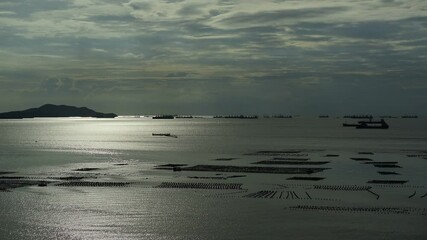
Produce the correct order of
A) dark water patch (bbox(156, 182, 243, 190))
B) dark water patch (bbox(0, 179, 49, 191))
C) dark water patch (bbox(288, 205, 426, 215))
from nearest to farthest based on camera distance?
dark water patch (bbox(288, 205, 426, 215)) → dark water patch (bbox(156, 182, 243, 190)) → dark water patch (bbox(0, 179, 49, 191))

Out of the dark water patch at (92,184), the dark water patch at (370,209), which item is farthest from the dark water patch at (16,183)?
the dark water patch at (370,209)

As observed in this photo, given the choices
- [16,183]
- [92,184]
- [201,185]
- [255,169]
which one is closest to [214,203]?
[201,185]

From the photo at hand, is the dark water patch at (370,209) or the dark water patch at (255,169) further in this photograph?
→ the dark water patch at (255,169)

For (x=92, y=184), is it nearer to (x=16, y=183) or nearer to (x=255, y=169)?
(x=16, y=183)

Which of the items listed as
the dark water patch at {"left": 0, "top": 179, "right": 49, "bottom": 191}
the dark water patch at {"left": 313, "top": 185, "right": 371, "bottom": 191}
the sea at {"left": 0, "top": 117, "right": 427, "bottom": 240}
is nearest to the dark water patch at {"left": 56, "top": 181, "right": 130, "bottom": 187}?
the sea at {"left": 0, "top": 117, "right": 427, "bottom": 240}

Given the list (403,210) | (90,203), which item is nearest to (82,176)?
(90,203)

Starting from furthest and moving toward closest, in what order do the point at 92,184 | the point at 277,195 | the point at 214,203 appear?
1. the point at 92,184
2. the point at 277,195
3. the point at 214,203

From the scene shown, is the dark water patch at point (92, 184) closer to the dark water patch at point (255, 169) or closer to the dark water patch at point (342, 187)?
the dark water patch at point (255, 169)

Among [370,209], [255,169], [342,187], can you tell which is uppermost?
[255,169]

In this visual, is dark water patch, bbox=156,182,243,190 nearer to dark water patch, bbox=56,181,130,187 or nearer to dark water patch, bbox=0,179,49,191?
dark water patch, bbox=56,181,130,187

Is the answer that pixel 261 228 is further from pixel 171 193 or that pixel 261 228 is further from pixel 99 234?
pixel 171 193

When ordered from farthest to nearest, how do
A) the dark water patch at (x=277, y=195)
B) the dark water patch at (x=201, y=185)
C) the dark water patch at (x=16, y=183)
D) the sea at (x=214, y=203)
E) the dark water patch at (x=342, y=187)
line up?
the dark water patch at (x=16, y=183) → the dark water patch at (x=201, y=185) → the dark water patch at (x=342, y=187) → the dark water patch at (x=277, y=195) → the sea at (x=214, y=203)

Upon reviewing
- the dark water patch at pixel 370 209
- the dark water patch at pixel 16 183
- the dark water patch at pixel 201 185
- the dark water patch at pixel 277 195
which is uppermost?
the dark water patch at pixel 16 183
